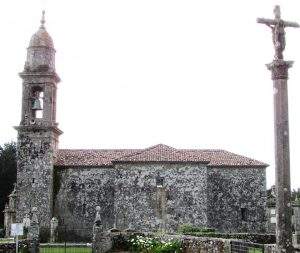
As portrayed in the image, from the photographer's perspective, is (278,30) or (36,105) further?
(36,105)

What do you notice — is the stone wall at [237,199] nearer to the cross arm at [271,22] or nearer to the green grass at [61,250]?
the green grass at [61,250]

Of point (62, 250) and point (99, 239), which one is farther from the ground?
point (99, 239)

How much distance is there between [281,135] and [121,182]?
26.7 meters

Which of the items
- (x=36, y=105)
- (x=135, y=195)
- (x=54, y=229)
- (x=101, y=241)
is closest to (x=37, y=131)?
(x=36, y=105)

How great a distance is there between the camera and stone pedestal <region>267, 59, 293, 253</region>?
355 inches

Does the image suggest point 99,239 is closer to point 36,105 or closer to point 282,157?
point 36,105

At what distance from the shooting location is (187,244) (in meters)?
19.6

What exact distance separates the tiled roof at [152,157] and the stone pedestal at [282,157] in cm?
2600

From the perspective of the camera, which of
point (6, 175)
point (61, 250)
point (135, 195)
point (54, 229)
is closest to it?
point (61, 250)

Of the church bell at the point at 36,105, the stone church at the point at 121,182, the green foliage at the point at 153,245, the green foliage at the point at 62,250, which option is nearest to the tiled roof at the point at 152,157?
the stone church at the point at 121,182

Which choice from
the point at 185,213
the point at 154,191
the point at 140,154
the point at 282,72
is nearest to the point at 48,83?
the point at 140,154

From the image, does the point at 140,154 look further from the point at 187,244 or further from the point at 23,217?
the point at 187,244

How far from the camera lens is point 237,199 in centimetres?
3738

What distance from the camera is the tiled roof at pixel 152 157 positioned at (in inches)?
1405
